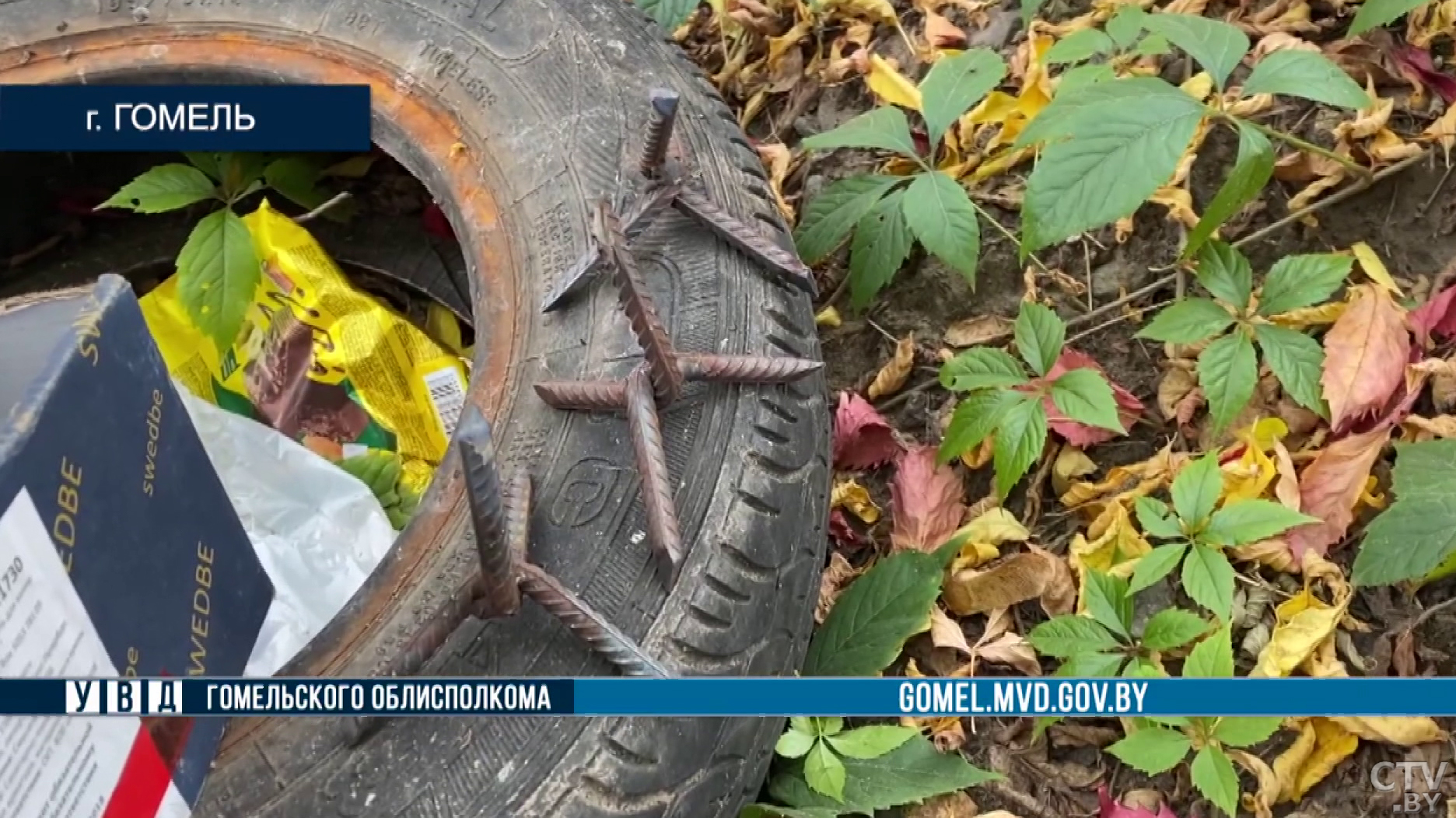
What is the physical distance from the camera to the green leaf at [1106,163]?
1126mm

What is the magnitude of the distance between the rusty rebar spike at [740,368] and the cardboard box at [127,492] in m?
0.38

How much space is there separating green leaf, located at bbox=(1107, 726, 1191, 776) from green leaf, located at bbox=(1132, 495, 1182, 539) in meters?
0.18

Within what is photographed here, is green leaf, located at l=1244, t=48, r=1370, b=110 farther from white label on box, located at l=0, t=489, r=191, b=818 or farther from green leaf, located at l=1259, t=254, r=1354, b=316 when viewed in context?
white label on box, located at l=0, t=489, r=191, b=818

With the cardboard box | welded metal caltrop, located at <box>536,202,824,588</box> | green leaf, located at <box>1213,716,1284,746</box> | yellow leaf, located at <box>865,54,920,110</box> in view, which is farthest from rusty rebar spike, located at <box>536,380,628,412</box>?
yellow leaf, located at <box>865,54,920,110</box>

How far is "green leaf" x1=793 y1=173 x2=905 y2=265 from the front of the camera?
1.37 m

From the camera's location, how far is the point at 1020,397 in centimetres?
126

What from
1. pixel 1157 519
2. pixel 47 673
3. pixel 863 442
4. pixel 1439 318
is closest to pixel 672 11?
pixel 863 442

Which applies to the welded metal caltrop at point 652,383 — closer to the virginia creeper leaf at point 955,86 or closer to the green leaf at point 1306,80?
the virginia creeper leaf at point 955,86

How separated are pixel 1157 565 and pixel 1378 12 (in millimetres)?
578

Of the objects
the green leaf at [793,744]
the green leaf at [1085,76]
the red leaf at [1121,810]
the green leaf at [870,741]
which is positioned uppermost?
the green leaf at [1085,76]

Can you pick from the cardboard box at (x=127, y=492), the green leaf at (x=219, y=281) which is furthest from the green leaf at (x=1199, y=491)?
the green leaf at (x=219, y=281)

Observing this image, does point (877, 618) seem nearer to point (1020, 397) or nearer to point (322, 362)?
point (1020, 397)

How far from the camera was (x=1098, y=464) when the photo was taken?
1330 millimetres

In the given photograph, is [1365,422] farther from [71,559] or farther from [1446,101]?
[71,559]
